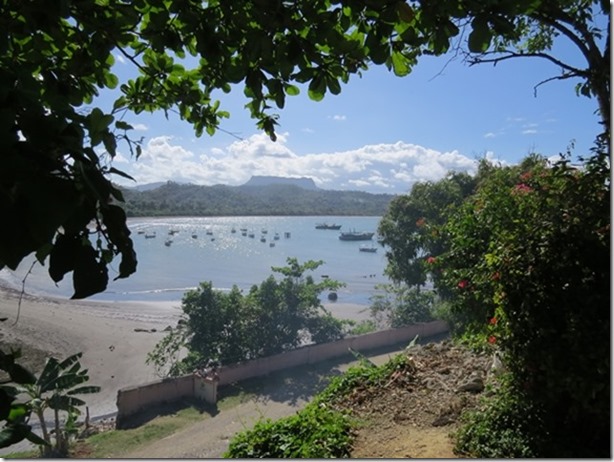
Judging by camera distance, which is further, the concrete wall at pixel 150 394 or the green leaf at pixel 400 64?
the concrete wall at pixel 150 394

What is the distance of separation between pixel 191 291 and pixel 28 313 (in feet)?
7.97

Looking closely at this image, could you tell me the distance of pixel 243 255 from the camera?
23.7 ft

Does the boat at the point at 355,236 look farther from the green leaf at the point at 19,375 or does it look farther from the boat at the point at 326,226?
the green leaf at the point at 19,375

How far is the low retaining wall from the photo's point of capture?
526 cm

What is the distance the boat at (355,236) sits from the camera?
716 cm

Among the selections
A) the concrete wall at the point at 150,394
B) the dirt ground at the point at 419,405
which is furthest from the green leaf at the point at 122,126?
the concrete wall at the point at 150,394

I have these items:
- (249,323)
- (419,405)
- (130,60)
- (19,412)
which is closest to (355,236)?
(249,323)

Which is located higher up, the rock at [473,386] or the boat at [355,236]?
the boat at [355,236]

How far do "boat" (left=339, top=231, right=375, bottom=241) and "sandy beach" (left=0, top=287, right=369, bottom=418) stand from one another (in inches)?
65.6

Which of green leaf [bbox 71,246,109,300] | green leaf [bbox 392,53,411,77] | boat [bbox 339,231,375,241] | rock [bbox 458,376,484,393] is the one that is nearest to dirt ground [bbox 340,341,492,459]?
rock [bbox 458,376,484,393]

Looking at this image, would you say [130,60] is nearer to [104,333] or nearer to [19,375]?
[19,375]

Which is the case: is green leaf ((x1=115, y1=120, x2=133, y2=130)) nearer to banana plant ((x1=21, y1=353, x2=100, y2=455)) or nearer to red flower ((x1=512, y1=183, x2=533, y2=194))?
red flower ((x1=512, y1=183, x2=533, y2=194))

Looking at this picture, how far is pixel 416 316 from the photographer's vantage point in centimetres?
796

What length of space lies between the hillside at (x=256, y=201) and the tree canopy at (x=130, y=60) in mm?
1839
